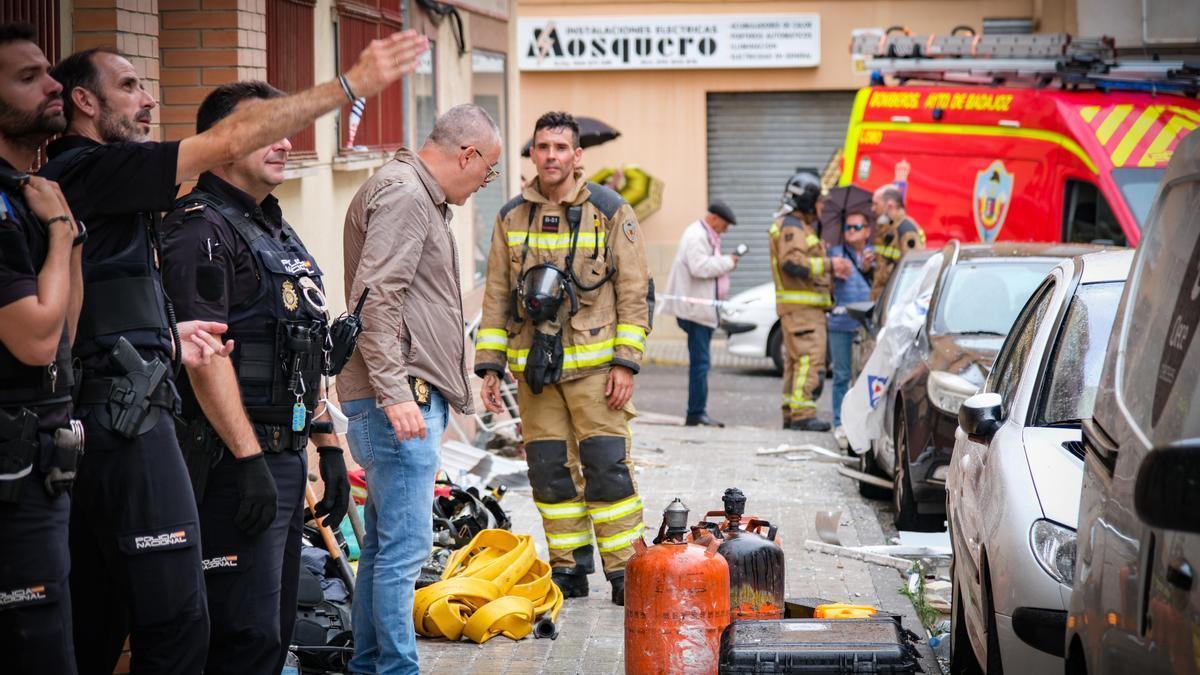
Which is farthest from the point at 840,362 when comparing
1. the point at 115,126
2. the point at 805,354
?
the point at 115,126

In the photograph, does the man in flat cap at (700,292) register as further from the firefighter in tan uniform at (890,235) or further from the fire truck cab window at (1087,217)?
the fire truck cab window at (1087,217)

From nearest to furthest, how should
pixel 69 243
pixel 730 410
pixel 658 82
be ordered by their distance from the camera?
pixel 69 243, pixel 730 410, pixel 658 82

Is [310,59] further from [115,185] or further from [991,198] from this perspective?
[991,198]

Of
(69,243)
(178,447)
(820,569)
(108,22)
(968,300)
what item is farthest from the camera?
(968,300)

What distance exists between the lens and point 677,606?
17.1 ft

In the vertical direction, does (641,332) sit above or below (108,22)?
below

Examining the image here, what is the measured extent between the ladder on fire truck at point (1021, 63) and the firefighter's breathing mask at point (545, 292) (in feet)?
24.3

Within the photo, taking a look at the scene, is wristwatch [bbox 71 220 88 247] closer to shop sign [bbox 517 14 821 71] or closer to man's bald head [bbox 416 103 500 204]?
man's bald head [bbox 416 103 500 204]

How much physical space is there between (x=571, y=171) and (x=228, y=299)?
264 centimetres

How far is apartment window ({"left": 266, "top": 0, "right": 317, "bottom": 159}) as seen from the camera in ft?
24.7

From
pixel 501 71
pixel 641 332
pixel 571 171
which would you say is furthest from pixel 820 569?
pixel 501 71

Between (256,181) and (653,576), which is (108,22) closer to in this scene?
(256,181)

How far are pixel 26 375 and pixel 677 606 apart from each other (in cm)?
248

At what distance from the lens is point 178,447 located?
153 inches
